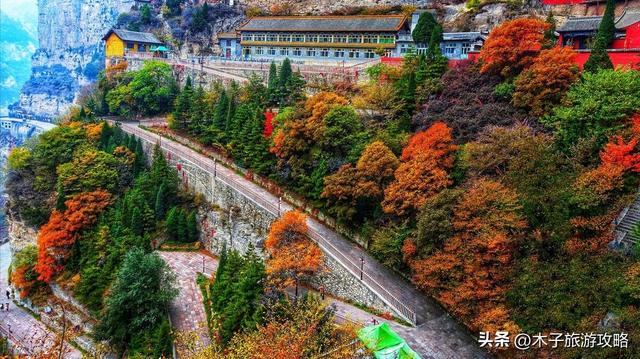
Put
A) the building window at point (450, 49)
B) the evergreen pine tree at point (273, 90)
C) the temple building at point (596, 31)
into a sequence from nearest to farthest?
the temple building at point (596, 31), the building window at point (450, 49), the evergreen pine tree at point (273, 90)

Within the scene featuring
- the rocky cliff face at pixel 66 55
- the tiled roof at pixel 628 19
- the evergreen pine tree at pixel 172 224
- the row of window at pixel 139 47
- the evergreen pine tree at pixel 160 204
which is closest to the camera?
the tiled roof at pixel 628 19

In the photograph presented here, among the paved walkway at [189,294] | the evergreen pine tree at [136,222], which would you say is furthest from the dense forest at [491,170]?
the evergreen pine tree at [136,222]

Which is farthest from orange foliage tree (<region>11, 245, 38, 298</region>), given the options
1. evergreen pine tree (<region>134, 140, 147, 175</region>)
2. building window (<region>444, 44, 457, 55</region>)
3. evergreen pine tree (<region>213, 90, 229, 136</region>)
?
building window (<region>444, 44, 457, 55</region>)

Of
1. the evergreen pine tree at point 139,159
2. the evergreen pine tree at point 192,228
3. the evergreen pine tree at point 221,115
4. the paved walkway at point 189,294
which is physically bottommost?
the paved walkway at point 189,294

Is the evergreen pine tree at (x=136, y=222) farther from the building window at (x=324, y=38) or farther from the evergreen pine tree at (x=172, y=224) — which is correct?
the building window at (x=324, y=38)

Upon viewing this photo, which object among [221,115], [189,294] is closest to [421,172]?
[189,294]

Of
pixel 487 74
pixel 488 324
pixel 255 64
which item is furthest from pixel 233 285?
pixel 255 64

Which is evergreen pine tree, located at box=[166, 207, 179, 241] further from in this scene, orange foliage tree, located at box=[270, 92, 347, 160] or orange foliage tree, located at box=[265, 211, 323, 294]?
orange foliage tree, located at box=[265, 211, 323, 294]
